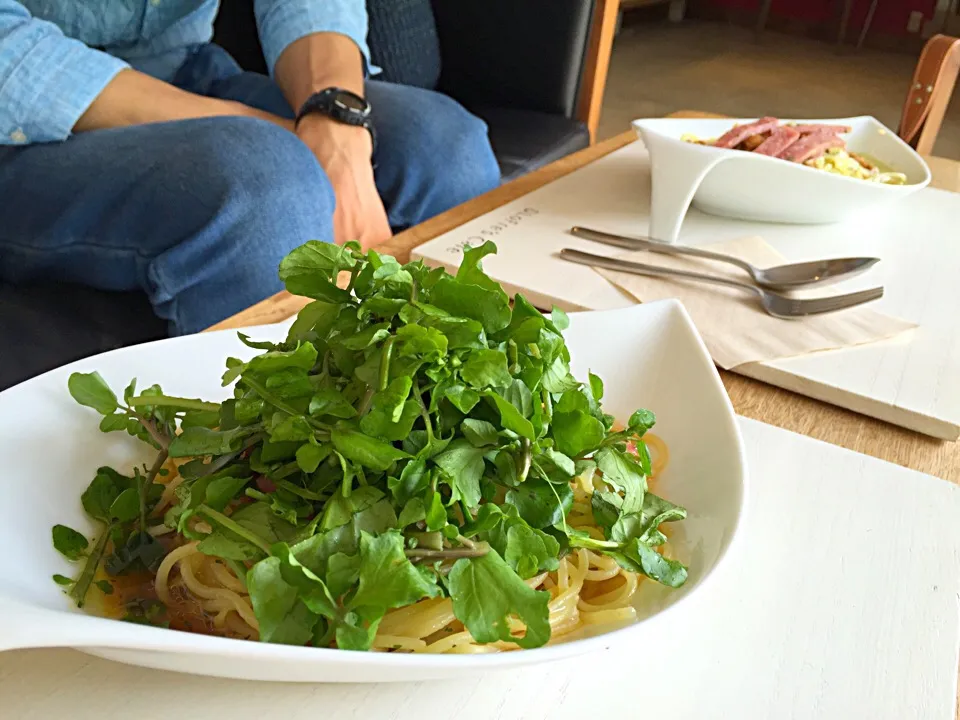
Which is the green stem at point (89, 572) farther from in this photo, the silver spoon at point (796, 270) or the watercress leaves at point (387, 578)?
the silver spoon at point (796, 270)

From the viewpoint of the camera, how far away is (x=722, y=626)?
1.49 feet

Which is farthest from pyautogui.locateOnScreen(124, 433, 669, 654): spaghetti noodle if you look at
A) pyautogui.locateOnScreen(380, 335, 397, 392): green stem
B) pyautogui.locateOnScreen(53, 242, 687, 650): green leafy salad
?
pyautogui.locateOnScreen(380, 335, 397, 392): green stem

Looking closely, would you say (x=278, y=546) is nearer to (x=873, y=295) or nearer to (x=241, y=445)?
(x=241, y=445)

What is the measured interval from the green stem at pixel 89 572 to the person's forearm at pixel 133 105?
0.73 meters

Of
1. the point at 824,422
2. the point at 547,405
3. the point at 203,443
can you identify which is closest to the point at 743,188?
the point at 824,422

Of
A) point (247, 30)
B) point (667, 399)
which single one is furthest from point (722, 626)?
point (247, 30)

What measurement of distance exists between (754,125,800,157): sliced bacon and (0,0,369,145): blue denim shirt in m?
0.67

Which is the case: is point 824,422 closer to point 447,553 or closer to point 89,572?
point 447,553

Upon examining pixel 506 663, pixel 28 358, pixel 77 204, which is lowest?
pixel 28 358

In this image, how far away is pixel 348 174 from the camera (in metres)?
1.17

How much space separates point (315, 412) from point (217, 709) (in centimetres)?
14

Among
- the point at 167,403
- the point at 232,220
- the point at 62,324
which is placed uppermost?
the point at 167,403

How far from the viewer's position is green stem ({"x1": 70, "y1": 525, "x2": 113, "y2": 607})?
0.41 meters

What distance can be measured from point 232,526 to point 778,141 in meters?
0.85
